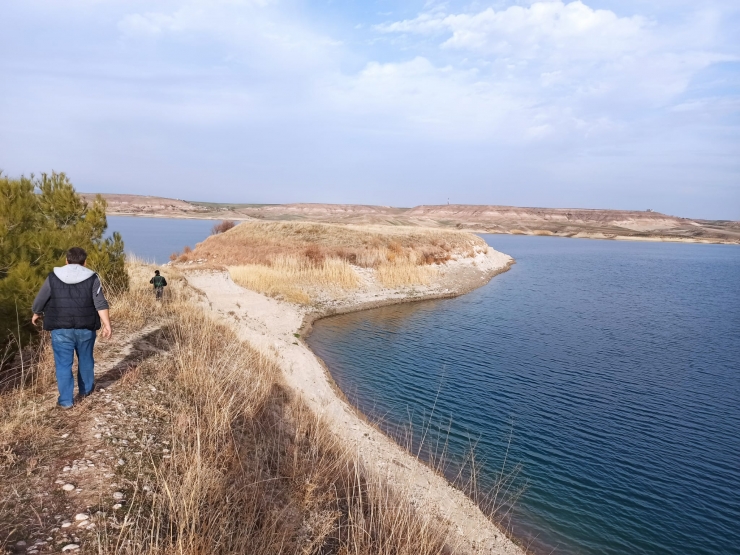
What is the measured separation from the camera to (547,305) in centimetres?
2944


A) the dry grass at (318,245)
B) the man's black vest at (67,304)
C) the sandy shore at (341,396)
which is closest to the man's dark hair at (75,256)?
the man's black vest at (67,304)

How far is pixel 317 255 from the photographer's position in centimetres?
3378

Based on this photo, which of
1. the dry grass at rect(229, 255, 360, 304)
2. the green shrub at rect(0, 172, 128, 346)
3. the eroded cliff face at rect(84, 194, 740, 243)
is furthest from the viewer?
the eroded cliff face at rect(84, 194, 740, 243)

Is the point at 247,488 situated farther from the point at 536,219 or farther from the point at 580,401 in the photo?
the point at 536,219

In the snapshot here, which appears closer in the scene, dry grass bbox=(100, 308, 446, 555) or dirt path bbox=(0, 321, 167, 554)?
dirt path bbox=(0, 321, 167, 554)

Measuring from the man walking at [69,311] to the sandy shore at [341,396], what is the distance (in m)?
4.21

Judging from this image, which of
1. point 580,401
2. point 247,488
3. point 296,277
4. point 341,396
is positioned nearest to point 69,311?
point 247,488

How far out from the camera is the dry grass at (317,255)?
28406 millimetres

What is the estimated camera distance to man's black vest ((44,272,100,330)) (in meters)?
5.79

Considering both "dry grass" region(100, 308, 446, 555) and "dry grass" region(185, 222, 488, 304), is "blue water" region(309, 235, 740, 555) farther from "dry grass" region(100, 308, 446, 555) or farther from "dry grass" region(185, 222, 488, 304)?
"dry grass" region(185, 222, 488, 304)

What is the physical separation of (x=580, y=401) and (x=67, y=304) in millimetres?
13516

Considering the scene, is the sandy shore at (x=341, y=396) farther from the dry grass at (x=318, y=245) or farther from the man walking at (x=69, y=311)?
the dry grass at (x=318, y=245)

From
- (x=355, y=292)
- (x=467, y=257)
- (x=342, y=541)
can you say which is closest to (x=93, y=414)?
(x=342, y=541)

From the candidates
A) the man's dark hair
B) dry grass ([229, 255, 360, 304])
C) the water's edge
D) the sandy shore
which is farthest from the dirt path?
dry grass ([229, 255, 360, 304])
